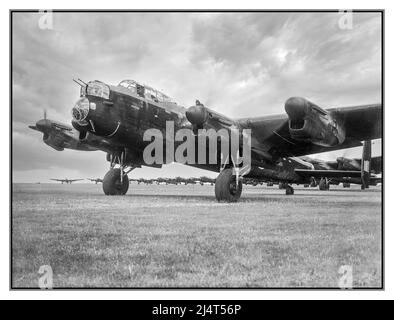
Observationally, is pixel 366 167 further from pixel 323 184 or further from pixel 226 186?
pixel 323 184

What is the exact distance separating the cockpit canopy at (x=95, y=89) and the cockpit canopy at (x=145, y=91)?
2.66 feet

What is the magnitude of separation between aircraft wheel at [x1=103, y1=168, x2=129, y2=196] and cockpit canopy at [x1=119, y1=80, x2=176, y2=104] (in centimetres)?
375

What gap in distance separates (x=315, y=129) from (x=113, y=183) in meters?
8.12

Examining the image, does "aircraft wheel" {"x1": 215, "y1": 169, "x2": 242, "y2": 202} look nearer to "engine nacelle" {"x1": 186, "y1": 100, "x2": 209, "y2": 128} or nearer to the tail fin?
"engine nacelle" {"x1": 186, "y1": 100, "x2": 209, "y2": 128}

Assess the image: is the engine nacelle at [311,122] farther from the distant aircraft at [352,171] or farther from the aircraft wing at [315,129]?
the distant aircraft at [352,171]

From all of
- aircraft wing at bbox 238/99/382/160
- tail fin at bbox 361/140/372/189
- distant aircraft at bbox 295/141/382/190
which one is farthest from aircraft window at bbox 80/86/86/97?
tail fin at bbox 361/140/372/189

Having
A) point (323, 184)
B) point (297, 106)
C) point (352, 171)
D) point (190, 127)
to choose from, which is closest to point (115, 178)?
point (190, 127)

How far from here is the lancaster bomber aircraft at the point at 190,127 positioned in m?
9.40

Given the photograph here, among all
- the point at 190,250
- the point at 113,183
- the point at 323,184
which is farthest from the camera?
the point at 323,184

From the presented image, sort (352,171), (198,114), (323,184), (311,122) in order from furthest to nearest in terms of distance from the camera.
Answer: (323,184), (352,171), (198,114), (311,122)

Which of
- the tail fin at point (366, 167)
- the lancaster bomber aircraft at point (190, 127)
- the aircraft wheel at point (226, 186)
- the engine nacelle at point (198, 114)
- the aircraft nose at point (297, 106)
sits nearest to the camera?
the aircraft nose at point (297, 106)

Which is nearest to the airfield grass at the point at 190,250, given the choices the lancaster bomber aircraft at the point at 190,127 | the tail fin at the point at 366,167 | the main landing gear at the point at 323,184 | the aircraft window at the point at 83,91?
the lancaster bomber aircraft at the point at 190,127

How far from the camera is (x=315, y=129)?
904cm
